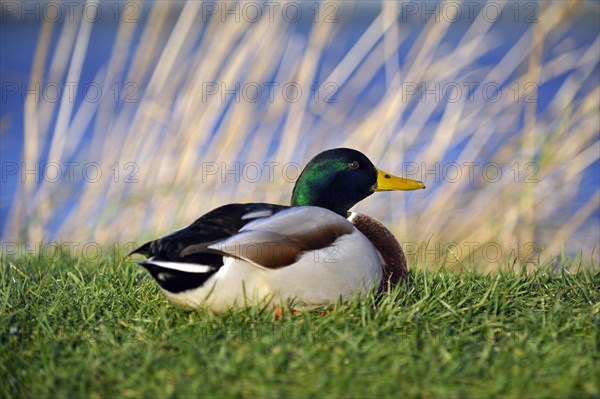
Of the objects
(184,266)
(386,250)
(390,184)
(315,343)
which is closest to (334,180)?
(390,184)

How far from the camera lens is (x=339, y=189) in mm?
4062

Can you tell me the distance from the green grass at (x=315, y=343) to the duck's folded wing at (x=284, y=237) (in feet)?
0.80

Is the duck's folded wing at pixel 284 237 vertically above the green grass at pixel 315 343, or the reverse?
the duck's folded wing at pixel 284 237

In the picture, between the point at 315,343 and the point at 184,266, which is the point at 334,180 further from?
the point at 315,343

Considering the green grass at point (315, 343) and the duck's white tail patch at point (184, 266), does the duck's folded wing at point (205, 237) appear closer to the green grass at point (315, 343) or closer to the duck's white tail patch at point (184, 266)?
the duck's white tail patch at point (184, 266)

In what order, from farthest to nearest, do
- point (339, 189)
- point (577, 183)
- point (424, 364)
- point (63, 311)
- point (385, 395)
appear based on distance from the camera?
point (577, 183), point (339, 189), point (63, 311), point (424, 364), point (385, 395)

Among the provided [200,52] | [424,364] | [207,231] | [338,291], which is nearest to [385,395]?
[424,364]

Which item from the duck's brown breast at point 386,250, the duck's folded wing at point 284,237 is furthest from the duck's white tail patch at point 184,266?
the duck's brown breast at point 386,250

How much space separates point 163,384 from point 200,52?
3.38m

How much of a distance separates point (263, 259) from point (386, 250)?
2.78 feet

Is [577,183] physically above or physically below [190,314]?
above

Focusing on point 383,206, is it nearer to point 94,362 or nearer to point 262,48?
point 262,48

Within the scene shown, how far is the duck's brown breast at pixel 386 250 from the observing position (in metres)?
3.75

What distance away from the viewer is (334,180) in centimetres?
403
